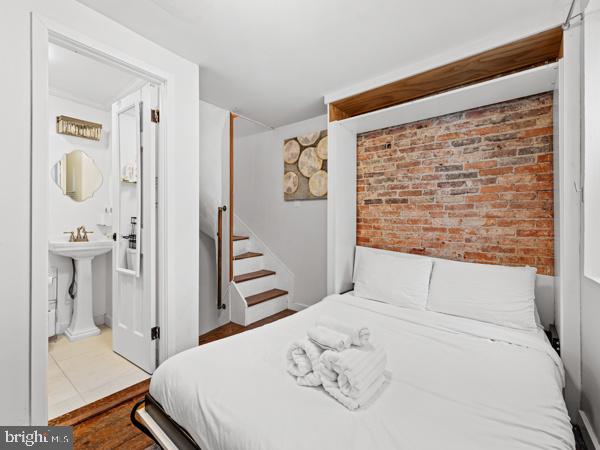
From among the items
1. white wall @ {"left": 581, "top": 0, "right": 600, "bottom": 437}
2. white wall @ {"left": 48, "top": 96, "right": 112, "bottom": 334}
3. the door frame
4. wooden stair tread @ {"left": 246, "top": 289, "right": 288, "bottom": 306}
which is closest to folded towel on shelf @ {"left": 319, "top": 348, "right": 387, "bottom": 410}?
white wall @ {"left": 581, "top": 0, "right": 600, "bottom": 437}

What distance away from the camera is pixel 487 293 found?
Result: 1980 millimetres

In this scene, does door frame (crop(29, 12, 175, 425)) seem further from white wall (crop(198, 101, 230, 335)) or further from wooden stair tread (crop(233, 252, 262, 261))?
Answer: wooden stair tread (crop(233, 252, 262, 261))

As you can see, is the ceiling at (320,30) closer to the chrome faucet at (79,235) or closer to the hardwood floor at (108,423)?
the chrome faucet at (79,235)

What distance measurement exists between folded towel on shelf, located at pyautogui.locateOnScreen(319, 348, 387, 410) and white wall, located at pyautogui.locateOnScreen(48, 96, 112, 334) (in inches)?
127

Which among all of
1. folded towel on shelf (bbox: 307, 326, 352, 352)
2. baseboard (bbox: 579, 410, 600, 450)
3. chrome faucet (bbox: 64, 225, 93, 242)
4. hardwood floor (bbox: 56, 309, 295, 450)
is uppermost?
chrome faucet (bbox: 64, 225, 93, 242)

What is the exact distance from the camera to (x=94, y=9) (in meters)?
1.76

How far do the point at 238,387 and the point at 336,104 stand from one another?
259 centimetres

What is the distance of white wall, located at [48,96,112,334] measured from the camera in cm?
308

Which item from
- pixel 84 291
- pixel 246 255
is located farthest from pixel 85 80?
pixel 246 255

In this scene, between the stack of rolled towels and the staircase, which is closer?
the stack of rolled towels

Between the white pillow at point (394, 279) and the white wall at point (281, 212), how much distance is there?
959mm

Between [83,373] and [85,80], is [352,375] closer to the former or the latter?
[83,373]

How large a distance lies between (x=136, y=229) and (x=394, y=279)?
223cm

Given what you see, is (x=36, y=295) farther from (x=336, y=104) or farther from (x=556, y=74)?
(x=556, y=74)
